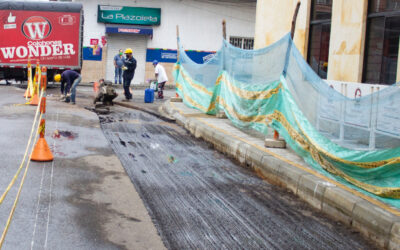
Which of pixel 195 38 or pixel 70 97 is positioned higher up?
pixel 195 38

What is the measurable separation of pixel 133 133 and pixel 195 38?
21870 millimetres

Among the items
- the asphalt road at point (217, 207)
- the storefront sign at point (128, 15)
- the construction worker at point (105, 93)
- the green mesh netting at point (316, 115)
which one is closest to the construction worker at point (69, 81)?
the construction worker at point (105, 93)

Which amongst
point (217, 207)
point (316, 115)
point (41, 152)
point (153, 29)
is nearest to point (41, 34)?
point (153, 29)

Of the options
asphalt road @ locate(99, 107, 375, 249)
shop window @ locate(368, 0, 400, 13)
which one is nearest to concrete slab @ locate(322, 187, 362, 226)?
asphalt road @ locate(99, 107, 375, 249)

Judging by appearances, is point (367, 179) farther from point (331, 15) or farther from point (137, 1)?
point (137, 1)

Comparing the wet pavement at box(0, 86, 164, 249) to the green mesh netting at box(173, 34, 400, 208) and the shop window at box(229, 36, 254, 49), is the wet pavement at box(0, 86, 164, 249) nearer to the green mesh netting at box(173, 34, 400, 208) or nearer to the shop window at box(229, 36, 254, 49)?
the green mesh netting at box(173, 34, 400, 208)

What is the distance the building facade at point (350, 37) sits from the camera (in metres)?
9.99

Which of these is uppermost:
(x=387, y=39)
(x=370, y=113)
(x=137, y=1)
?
(x=137, y=1)

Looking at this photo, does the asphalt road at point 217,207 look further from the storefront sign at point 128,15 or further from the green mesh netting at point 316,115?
the storefront sign at point 128,15

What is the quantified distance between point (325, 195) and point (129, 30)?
26.5m

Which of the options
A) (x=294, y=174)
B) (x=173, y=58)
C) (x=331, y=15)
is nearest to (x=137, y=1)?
(x=173, y=58)

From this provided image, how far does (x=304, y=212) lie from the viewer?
19.9 ft

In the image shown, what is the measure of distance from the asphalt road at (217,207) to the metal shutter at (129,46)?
22470 mm

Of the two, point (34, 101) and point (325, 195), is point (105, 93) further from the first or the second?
point (325, 195)
